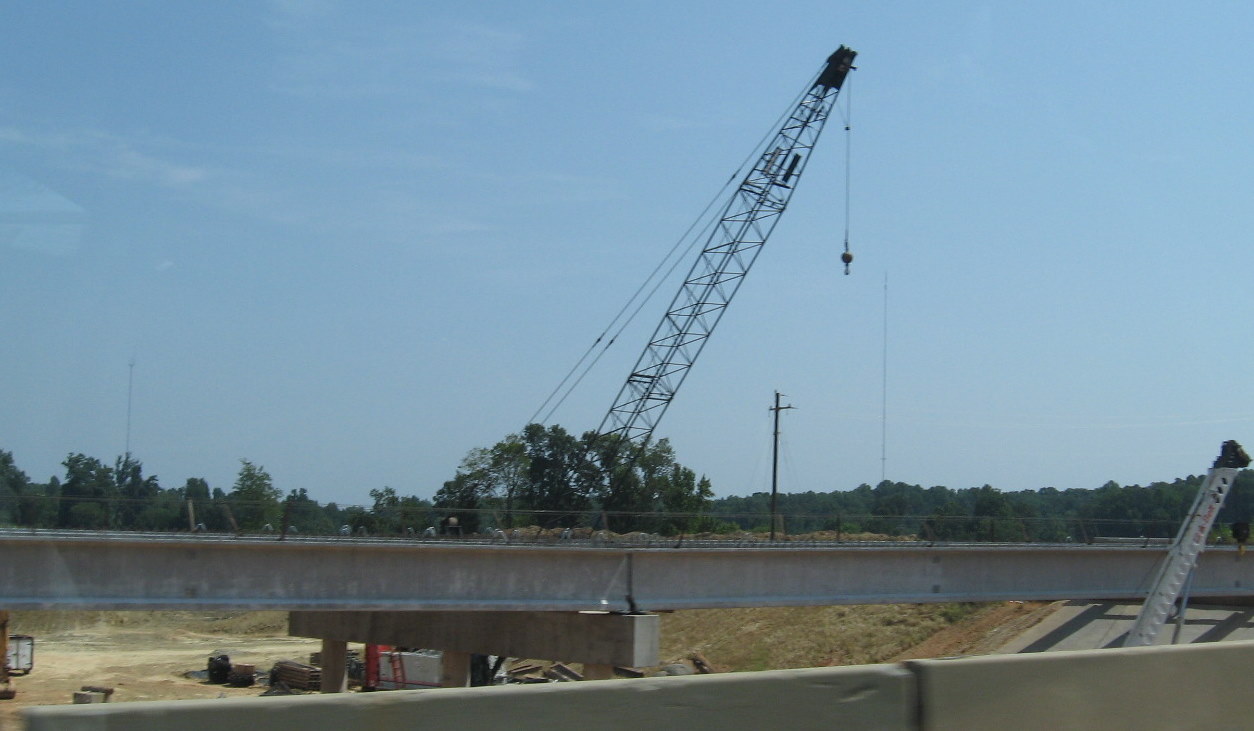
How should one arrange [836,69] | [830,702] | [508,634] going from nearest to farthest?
[830,702] → [508,634] → [836,69]

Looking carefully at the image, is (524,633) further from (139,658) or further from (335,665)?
(139,658)

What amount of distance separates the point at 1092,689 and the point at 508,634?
105ft

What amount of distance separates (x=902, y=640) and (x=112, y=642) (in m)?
54.5

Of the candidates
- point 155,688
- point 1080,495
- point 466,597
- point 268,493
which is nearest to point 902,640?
point 466,597

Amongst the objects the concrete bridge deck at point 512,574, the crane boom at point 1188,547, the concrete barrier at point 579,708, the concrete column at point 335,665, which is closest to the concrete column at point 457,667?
the concrete bridge deck at point 512,574

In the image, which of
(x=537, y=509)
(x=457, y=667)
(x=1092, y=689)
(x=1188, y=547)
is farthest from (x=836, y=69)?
(x=1092, y=689)

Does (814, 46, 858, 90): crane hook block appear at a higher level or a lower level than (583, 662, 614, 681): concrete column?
higher

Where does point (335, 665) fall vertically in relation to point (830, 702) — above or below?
below

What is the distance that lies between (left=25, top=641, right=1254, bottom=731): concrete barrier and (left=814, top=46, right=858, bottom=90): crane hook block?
7318 cm

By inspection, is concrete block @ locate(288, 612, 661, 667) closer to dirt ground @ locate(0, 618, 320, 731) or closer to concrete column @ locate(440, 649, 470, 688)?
concrete column @ locate(440, 649, 470, 688)

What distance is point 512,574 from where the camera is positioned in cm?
3484

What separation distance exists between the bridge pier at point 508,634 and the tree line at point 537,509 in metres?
3.30

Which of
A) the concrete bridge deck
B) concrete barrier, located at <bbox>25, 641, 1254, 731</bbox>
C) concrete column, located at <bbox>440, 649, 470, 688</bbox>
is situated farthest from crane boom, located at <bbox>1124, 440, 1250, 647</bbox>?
concrete barrier, located at <bbox>25, 641, 1254, 731</bbox>

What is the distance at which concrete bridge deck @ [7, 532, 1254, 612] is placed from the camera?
1156 inches
